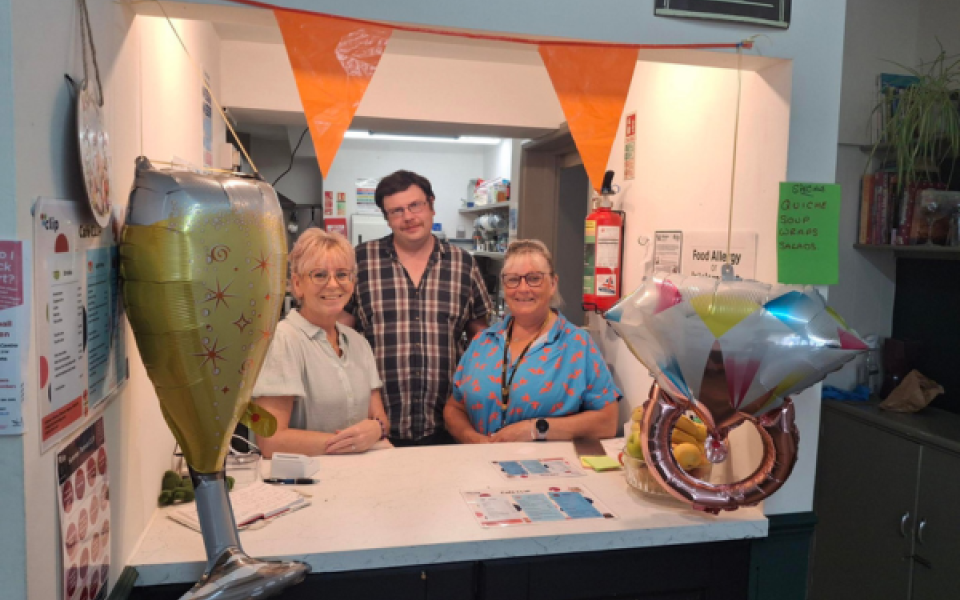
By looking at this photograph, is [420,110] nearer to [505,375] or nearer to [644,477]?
[505,375]

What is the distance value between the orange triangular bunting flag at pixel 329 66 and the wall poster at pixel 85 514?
0.64m

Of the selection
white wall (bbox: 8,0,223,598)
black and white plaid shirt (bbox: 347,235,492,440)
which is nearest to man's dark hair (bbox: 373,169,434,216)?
black and white plaid shirt (bbox: 347,235,492,440)

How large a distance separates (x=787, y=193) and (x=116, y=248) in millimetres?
1430

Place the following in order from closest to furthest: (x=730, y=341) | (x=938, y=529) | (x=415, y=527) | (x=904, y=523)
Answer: (x=730, y=341)
(x=415, y=527)
(x=938, y=529)
(x=904, y=523)

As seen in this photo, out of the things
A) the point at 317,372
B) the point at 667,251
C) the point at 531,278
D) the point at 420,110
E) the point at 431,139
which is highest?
the point at 431,139

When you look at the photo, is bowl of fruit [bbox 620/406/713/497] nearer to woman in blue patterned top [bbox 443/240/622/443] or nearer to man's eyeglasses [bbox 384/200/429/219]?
woman in blue patterned top [bbox 443/240/622/443]

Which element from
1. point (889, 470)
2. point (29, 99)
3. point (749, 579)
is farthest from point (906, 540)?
point (29, 99)

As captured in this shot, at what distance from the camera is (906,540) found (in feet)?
8.41

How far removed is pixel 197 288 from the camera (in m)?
1.00

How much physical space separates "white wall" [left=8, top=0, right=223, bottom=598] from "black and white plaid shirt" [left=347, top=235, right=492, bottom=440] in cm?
84

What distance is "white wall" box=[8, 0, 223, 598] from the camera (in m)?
0.82

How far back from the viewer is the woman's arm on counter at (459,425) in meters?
2.20

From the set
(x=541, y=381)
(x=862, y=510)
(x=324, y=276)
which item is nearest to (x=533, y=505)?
(x=541, y=381)

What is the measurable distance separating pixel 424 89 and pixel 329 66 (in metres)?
2.10
